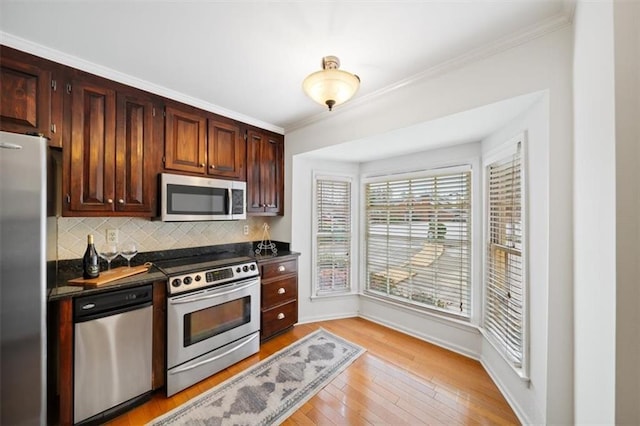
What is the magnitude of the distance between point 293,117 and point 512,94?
2.11m

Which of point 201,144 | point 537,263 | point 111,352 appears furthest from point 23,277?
point 537,263

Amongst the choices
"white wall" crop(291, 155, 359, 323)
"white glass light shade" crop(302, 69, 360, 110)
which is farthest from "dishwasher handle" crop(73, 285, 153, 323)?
"white glass light shade" crop(302, 69, 360, 110)

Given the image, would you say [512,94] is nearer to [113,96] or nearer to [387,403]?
[387,403]

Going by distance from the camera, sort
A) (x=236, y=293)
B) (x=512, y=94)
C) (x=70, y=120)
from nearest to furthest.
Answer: (x=512, y=94) → (x=70, y=120) → (x=236, y=293)

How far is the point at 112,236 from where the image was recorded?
91.7 inches

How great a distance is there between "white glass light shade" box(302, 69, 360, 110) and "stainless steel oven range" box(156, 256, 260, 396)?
5.89ft

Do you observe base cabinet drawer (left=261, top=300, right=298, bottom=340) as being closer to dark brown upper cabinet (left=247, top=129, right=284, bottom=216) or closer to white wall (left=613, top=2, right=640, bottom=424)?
dark brown upper cabinet (left=247, top=129, right=284, bottom=216)

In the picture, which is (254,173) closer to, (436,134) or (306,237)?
(306,237)

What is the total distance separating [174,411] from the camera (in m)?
1.83

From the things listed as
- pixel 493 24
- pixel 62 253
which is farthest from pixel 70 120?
pixel 493 24

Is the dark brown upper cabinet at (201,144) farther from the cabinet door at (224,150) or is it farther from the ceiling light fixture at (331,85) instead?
the ceiling light fixture at (331,85)

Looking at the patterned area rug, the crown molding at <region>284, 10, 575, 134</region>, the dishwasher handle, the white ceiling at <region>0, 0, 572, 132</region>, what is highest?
the white ceiling at <region>0, 0, 572, 132</region>

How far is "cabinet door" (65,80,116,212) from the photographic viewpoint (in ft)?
6.13

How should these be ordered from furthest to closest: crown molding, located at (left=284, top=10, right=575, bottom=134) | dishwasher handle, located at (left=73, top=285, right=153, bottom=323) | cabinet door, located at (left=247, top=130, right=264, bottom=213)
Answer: cabinet door, located at (left=247, top=130, right=264, bottom=213)
dishwasher handle, located at (left=73, top=285, right=153, bottom=323)
crown molding, located at (left=284, top=10, right=575, bottom=134)
